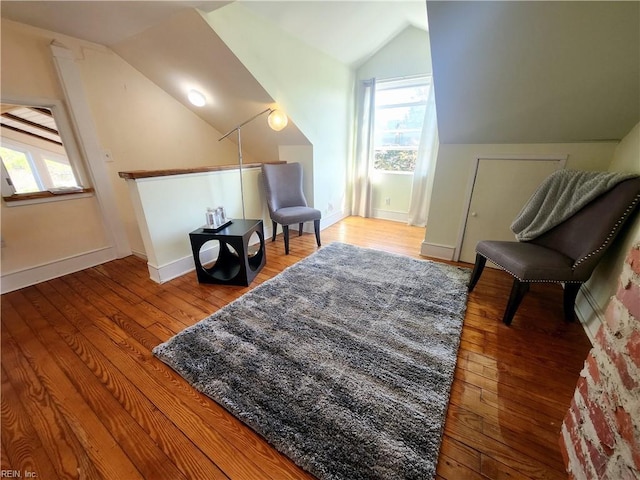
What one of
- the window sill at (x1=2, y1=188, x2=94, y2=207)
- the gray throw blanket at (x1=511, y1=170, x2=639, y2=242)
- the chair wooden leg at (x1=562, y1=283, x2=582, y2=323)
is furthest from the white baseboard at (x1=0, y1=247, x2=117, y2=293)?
the chair wooden leg at (x1=562, y1=283, x2=582, y2=323)

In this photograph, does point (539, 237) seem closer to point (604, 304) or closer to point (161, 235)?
point (604, 304)

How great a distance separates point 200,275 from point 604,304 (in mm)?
2916

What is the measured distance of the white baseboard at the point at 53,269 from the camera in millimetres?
2072

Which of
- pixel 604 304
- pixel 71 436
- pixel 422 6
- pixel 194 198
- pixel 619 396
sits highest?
pixel 422 6

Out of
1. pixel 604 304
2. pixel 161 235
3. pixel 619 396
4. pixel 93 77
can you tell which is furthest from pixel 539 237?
pixel 93 77

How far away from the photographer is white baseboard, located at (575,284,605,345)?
59.3 inches

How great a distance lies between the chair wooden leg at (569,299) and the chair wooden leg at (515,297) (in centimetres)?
31

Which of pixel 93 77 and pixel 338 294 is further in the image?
pixel 93 77

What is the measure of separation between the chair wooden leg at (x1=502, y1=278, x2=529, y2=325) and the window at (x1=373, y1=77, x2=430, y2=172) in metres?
2.58

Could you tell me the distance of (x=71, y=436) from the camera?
103 centimetres

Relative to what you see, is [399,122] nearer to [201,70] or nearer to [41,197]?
[201,70]

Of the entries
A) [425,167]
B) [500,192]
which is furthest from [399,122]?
[500,192]

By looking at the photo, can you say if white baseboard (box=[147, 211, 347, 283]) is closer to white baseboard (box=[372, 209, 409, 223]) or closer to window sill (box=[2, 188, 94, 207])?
window sill (box=[2, 188, 94, 207])

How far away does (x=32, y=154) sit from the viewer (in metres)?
2.32
